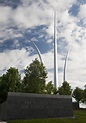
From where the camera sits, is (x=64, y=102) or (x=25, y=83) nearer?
(x=64, y=102)

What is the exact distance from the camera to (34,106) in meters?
26.0

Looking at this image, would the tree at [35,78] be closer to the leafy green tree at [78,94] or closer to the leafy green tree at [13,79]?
the leafy green tree at [13,79]

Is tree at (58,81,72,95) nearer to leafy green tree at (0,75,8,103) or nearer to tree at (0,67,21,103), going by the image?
tree at (0,67,21,103)

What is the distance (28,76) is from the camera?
123ft

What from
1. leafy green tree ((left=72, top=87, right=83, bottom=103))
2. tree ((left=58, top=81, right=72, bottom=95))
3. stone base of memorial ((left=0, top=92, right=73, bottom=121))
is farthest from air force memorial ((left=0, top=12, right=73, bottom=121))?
leafy green tree ((left=72, top=87, right=83, bottom=103))

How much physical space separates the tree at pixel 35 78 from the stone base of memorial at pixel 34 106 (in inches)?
280

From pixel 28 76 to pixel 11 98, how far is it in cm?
1346

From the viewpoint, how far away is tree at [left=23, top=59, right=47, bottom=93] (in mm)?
36438

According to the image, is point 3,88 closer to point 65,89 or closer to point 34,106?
point 65,89

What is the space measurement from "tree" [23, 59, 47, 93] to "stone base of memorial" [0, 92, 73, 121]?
711cm

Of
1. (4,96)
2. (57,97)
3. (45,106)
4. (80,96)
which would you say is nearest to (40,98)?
(45,106)

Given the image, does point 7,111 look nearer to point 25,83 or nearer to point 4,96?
point 25,83

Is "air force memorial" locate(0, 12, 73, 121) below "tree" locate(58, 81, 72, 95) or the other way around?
below

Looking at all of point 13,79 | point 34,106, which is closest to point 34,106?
point 34,106
